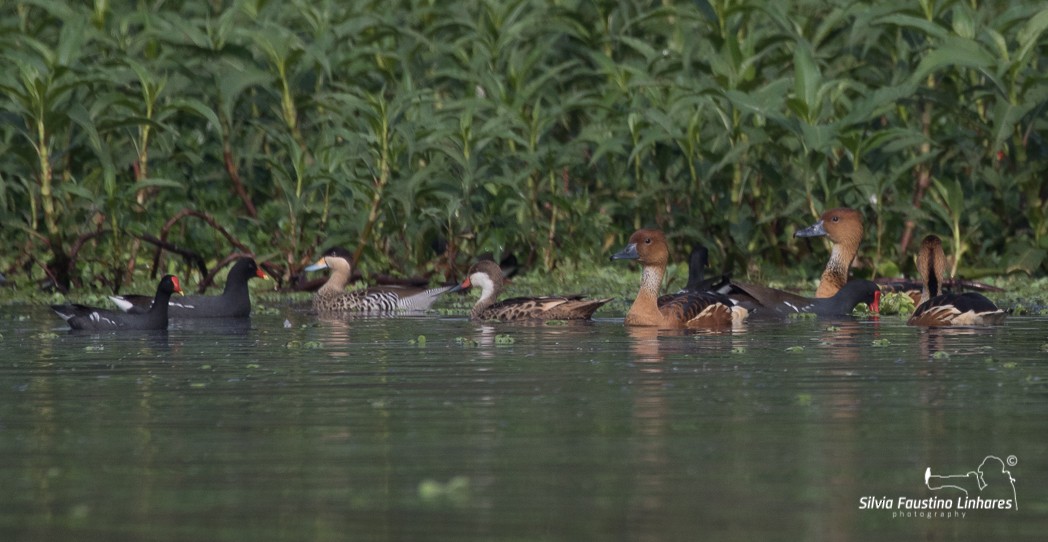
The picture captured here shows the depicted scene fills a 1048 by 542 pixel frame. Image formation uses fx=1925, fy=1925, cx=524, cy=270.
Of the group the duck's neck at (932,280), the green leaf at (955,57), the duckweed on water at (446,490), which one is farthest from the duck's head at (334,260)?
the duckweed on water at (446,490)

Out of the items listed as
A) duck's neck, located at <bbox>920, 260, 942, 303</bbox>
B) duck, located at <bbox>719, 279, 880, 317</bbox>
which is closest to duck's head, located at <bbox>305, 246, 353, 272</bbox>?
duck, located at <bbox>719, 279, 880, 317</bbox>

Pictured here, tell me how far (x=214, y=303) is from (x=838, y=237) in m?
5.24

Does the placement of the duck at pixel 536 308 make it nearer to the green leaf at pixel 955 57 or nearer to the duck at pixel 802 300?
the duck at pixel 802 300

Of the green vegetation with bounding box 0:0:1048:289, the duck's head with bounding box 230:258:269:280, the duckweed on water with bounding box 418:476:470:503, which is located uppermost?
the green vegetation with bounding box 0:0:1048:289

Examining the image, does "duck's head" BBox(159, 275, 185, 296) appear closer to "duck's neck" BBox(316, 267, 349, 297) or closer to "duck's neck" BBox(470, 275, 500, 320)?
"duck's neck" BBox(316, 267, 349, 297)

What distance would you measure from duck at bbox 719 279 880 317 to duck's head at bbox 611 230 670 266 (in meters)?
0.61

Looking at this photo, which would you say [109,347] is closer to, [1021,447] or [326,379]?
[326,379]

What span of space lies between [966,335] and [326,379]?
180 inches

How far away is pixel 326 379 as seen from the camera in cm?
994

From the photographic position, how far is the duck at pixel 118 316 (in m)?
13.9

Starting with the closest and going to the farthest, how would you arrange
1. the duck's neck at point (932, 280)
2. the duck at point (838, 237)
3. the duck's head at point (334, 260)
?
the duck's neck at point (932, 280)
the duck at point (838, 237)
the duck's head at point (334, 260)

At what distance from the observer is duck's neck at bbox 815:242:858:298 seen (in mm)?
16156

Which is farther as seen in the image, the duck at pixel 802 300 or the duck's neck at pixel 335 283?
the duck's neck at pixel 335 283

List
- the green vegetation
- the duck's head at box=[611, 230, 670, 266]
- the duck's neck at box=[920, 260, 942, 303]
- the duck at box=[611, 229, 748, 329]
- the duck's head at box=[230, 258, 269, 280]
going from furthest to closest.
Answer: the green vegetation, the duck's head at box=[230, 258, 269, 280], the duck's head at box=[611, 230, 670, 266], the duck's neck at box=[920, 260, 942, 303], the duck at box=[611, 229, 748, 329]
